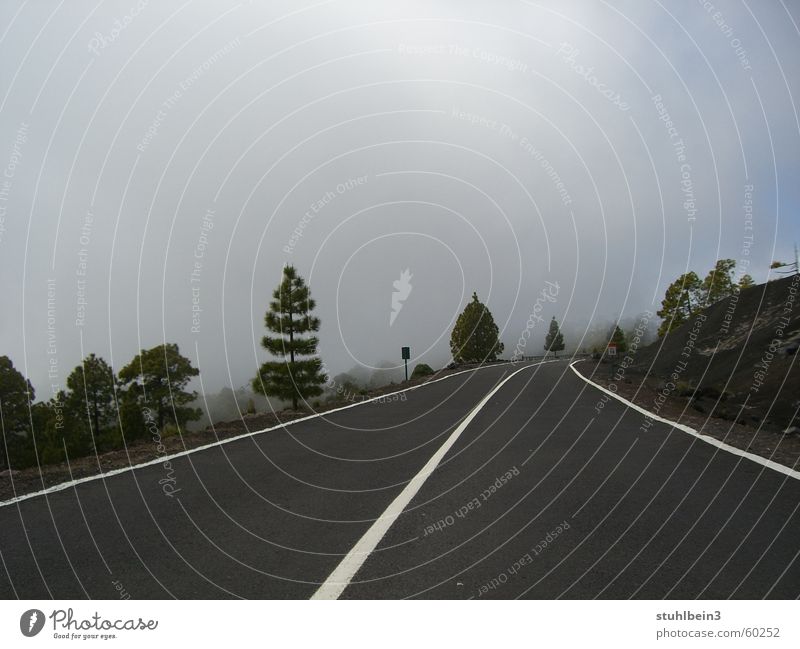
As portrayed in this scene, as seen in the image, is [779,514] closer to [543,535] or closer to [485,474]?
[543,535]

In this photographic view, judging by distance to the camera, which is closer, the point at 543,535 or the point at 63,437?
the point at 543,535

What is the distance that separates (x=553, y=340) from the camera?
134625 mm

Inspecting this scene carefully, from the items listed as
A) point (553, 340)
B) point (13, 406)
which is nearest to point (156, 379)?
point (13, 406)

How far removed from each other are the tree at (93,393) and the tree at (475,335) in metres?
55.2

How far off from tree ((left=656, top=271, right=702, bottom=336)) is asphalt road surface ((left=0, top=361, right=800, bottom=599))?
84036 mm

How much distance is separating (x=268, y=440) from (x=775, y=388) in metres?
17.3

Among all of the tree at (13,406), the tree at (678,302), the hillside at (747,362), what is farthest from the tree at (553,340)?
the tree at (13,406)

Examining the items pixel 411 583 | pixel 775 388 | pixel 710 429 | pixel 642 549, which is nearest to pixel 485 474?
pixel 642 549

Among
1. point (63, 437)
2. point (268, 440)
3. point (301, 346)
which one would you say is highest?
point (301, 346)

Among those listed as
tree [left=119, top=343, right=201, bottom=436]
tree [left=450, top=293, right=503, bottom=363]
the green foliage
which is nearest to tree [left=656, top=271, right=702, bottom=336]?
tree [left=450, top=293, right=503, bottom=363]

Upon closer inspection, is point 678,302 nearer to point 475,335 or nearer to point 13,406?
point 475,335

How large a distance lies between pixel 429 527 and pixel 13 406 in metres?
40.9

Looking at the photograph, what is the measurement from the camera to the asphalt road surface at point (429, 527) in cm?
341

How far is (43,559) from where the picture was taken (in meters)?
3.95
